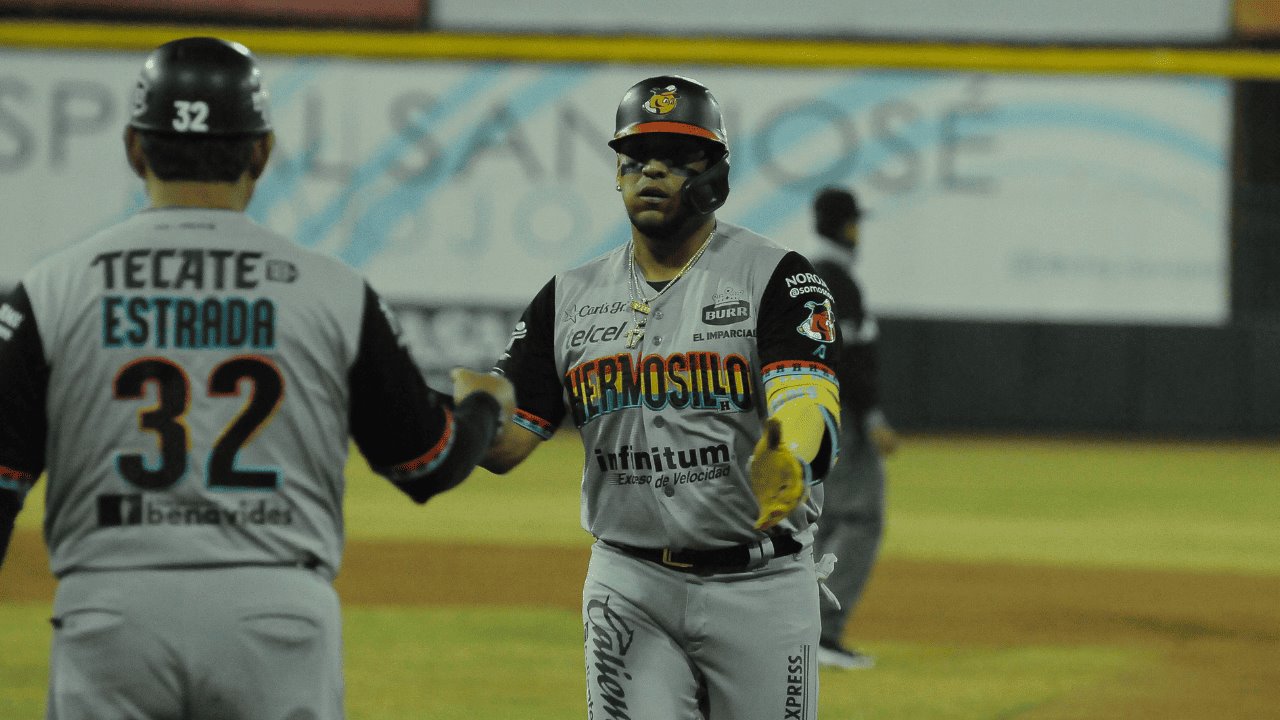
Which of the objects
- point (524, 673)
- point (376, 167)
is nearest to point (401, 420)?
point (524, 673)

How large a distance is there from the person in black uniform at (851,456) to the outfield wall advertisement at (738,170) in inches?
543

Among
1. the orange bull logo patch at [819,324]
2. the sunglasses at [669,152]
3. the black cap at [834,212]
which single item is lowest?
the orange bull logo patch at [819,324]

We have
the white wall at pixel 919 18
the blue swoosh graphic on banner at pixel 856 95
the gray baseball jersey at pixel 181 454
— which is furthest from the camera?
the white wall at pixel 919 18

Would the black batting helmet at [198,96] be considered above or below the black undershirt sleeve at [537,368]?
above

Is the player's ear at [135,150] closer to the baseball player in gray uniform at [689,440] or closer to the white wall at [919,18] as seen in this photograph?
the baseball player in gray uniform at [689,440]

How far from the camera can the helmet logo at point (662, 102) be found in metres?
4.13

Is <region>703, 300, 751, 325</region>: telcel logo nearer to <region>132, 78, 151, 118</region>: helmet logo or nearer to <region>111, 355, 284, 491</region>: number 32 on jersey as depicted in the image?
<region>111, 355, 284, 491</region>: number 32 on jersey

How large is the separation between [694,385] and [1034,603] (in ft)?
23.5

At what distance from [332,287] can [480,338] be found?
19248 mm

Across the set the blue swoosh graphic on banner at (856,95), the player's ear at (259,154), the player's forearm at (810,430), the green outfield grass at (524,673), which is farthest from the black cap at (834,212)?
the blue swoosh graphic on banner at (856,95)

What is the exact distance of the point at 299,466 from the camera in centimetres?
306

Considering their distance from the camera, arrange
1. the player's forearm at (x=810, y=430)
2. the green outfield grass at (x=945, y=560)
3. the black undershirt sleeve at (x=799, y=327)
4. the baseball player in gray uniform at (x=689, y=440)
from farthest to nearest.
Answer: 1. the green outfield grass at (x=945, y=560)
2. the baseball player in gray uniform at (x=689, y=440)
3. the black undershirt sleeve at (x=799, y=327)
4. the player's forearm at (x=810, y=430)

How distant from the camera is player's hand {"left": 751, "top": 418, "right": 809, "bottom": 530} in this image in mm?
3619

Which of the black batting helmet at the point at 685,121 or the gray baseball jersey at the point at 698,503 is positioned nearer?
the gray baseball jersey at the point at 698,503
